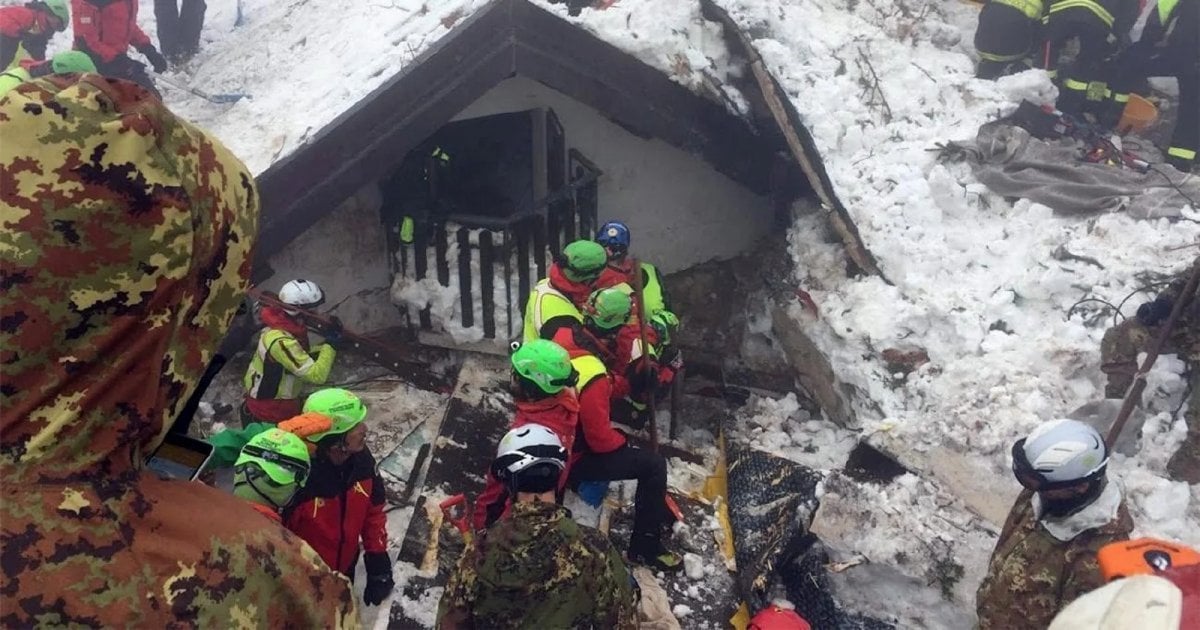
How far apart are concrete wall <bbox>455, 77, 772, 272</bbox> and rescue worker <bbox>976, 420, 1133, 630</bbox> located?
4.72m

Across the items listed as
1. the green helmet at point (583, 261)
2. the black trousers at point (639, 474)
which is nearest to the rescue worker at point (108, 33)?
the green helmet at point (583, 261)

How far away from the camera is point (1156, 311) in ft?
17.2

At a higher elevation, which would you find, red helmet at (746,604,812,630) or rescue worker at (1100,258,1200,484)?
rescue worker at (1100,258,1200,484)

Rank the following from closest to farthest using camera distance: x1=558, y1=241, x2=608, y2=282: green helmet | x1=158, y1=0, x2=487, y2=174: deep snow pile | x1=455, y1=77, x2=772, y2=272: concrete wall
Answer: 1. x1=558, y1=241, x2=608, y2=282: green helmet
2. x1=158, y1=0, x2=487, y2=174: deep snow pile
3. x1=455, y1=77, x2=772, y2=272: concrete wall

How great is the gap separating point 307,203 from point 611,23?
3.00 metres

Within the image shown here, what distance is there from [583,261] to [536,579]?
3.08 metres

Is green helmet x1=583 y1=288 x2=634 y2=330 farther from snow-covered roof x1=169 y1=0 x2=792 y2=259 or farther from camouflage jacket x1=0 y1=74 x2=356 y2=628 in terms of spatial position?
camouflage jacket x1=0 y1=74 x2=356 y2=628

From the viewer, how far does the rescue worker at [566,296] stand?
577 centimetres

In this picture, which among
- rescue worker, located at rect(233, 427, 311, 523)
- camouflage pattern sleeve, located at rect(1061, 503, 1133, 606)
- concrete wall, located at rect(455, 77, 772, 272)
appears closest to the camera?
camouflage pattern sleeve, located at rect(1061, 503, 1133, 606)

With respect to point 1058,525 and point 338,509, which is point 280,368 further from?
point 1058,525

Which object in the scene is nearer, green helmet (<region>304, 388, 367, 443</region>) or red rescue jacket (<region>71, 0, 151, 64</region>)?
green helmet (<region>304, 388, 367, 443</region>)

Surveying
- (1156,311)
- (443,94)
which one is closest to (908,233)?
(1156,311)

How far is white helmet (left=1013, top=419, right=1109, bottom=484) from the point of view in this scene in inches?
136

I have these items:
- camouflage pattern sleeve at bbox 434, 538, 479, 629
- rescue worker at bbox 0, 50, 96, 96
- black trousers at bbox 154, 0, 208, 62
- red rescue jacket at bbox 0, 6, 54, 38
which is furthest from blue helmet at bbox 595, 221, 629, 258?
black trousers at bbox 154, 0, 208, 62
